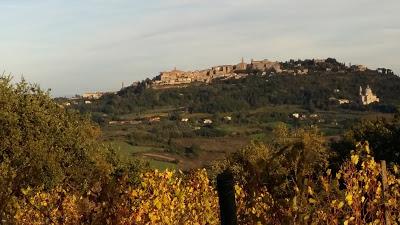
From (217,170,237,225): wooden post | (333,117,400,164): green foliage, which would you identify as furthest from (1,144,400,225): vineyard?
(333,117,400,164): green foliage

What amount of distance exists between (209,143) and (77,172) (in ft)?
428

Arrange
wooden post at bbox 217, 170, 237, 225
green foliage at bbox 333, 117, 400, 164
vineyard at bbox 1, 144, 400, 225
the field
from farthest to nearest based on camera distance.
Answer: the field, green foliage at bbox 333, 117, 400, 164, vineyard at bbox 1, 144, 400, 225, wooden post at bbox 217, 170, 237, 225

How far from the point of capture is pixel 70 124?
29500 mm

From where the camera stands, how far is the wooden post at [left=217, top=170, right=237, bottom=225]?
420 centimetres

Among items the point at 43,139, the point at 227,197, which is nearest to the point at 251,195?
the point at 227,197

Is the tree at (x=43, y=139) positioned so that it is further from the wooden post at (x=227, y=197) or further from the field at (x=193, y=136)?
the field at (x=193, y=136)

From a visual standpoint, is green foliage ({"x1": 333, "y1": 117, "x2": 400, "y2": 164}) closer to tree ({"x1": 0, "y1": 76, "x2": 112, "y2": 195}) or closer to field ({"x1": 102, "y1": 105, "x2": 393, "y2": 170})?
tree ({"x1": 0, "y1": 76, "x2": 112, "y2": 195})

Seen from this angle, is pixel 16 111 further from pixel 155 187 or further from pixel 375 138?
pixel 375 138

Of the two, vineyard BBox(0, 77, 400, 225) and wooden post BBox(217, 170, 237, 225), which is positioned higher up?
wooden post BBox(217, 170, 237, 225)

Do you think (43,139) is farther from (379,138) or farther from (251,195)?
(379,138)

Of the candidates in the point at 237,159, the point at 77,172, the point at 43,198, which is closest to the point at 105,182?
the point at 43,198

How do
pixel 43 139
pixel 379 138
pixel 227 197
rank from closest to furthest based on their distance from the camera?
pixel 227 197 < pixel 43 139 < pixel 379 138

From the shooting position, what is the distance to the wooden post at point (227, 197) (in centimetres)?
420

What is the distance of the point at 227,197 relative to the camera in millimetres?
4191
